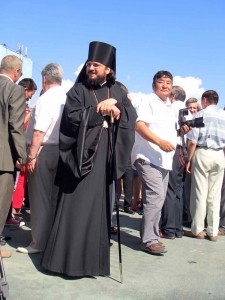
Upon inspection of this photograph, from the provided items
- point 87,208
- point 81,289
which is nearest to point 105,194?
point 87,208

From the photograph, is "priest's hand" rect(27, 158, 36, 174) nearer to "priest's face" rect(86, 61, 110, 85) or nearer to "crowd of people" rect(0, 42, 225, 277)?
"crowd of people" rect(0, 42, 225, 277)

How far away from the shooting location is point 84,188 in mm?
3672

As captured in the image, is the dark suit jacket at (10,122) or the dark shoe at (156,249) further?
the dark shoe at (156,249)

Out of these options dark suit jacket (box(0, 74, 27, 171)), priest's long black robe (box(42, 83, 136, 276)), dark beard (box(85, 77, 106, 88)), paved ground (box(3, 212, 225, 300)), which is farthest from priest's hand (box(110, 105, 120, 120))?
paved ground (box(3, 212, 225, 300))

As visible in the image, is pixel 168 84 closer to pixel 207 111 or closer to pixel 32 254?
pixel 207 111

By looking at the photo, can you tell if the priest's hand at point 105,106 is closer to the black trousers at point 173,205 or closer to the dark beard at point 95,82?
the dark beard at point 95,82

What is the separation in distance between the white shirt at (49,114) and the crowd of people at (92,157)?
1cm

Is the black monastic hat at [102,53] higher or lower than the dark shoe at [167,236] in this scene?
higher

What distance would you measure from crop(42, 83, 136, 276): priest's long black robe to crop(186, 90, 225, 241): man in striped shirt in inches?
79.0

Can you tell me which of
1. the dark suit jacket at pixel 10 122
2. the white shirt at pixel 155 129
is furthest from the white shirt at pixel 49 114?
the white shirt at pixel 155 129

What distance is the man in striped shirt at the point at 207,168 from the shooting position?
5.52 meters

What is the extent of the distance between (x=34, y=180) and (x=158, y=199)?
4.56 ft

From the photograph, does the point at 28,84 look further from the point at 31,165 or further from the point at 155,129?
the point at 155,129

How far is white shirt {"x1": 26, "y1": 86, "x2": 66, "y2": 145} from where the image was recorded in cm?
415
